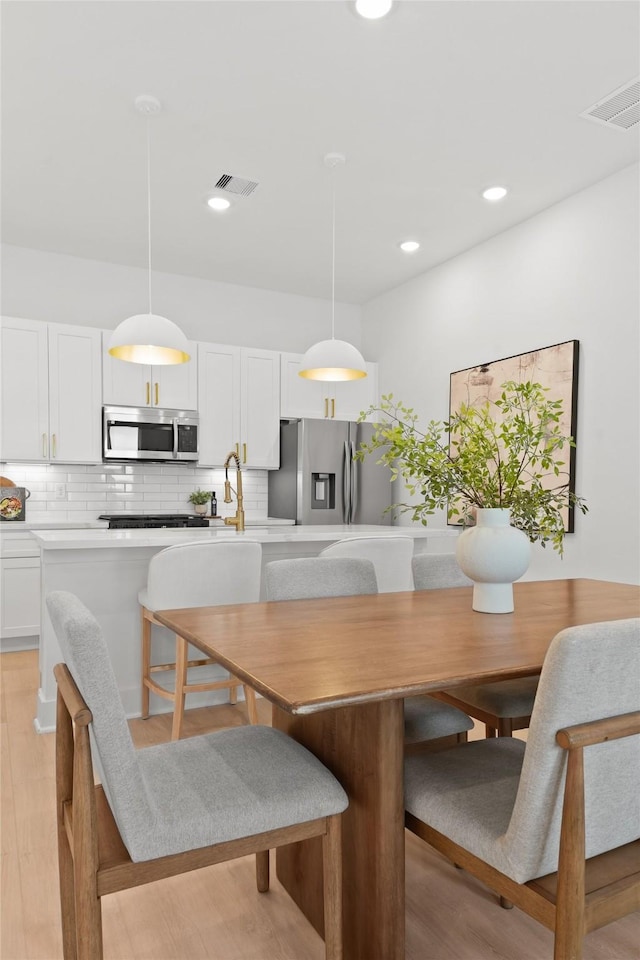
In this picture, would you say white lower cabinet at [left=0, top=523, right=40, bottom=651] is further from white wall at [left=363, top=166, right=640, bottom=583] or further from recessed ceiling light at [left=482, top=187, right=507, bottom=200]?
recessed ceiling light at [left=482, top=187, right=507, bottom=200]

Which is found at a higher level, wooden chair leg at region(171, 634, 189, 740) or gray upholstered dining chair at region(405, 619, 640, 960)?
gray upholstered dining chair at region(405, 619, 640, 960)

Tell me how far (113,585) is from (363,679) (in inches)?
88.9

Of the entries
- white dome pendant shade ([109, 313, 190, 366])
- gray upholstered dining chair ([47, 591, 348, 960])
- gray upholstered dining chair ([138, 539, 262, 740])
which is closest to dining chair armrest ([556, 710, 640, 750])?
gray upholstered dining chair ([47, 591, 348, 960])

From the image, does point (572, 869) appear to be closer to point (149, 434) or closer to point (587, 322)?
point (587, 322)

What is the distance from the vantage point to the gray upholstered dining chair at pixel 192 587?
2.78 metres

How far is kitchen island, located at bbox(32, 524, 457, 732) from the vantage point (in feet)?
9.87

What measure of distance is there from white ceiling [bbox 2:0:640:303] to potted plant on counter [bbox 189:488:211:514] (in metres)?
2.04

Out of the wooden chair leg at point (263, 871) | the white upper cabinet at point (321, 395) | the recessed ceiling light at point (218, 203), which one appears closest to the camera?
the wooden chair leg at point (263, 871)

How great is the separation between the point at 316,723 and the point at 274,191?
343 centimetres

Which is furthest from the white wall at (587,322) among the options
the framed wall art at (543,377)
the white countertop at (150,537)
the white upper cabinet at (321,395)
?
the white upper cabinet at (321,395)

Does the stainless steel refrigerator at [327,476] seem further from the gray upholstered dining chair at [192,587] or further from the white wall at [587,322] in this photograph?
the gray upholstered dining chair at [192,587]

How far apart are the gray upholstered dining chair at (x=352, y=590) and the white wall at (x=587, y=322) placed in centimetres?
201

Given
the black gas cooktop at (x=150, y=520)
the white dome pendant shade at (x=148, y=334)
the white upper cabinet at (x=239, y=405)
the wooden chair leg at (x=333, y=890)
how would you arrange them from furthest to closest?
the white upper cabinet at (x=239, y=405)
the black gas cooktop at (x=150, y=520)
the white dome pendant shade at (x=148, y=334)
the wooden chair leg at (x=333, y=890)

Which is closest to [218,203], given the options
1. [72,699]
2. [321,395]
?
[321,395]
